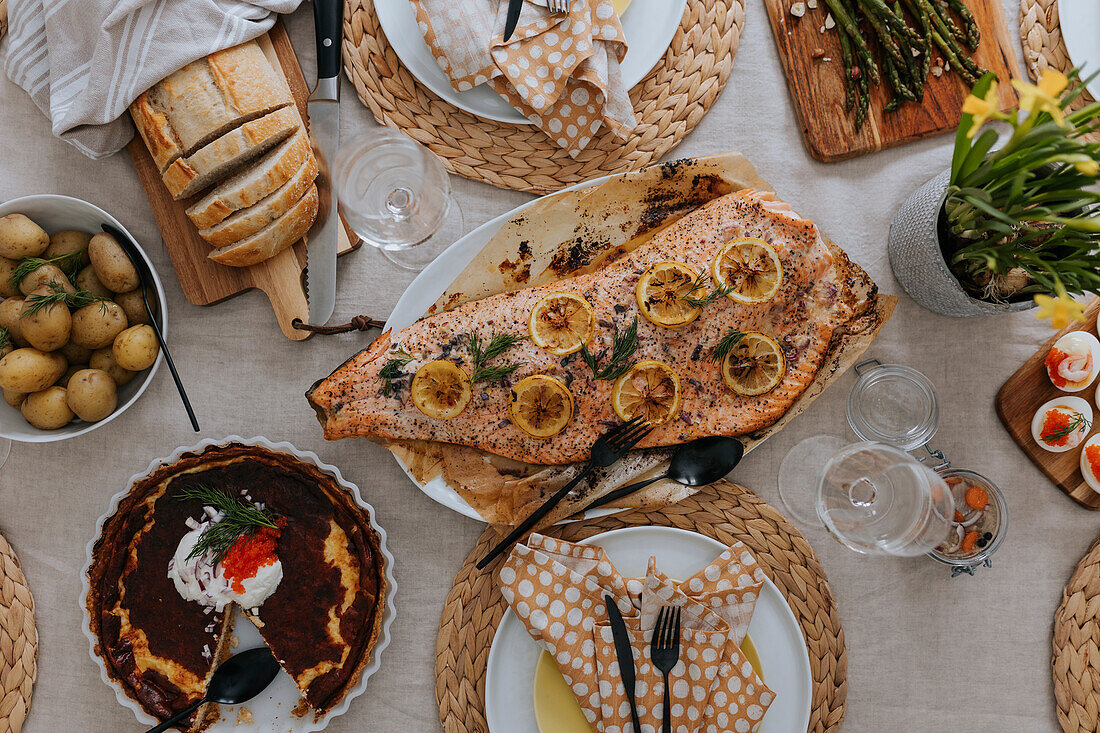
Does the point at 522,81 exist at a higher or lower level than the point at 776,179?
higher

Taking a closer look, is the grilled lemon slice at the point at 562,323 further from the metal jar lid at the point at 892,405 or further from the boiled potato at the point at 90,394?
the boiled potato at the point at 90,394

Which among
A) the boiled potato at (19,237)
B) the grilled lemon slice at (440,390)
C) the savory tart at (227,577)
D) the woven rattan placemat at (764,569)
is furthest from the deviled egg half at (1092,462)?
the boiled potato at (19,237)

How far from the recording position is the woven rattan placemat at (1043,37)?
254 cm

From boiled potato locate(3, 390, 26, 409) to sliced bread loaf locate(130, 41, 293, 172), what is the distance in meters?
0.91

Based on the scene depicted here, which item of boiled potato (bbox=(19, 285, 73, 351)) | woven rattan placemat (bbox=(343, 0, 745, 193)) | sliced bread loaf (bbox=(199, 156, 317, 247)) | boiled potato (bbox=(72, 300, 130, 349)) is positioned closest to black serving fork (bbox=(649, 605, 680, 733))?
woven rattan placemat (bbox=(343, 0, 745, 193))

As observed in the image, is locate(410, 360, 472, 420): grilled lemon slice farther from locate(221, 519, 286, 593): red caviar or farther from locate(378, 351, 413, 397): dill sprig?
locate(221, 519, 286, 593): red caviar

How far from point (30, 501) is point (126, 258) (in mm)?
996

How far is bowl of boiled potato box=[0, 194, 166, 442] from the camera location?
234cm

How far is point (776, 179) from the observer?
8.59 feet

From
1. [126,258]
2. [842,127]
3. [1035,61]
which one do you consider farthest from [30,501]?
[1035,61]

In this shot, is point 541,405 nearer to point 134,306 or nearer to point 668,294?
point 668,294

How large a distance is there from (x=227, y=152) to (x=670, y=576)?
6.61 ft

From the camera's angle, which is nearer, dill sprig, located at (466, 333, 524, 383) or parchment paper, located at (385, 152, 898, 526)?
dill sprig, located at (466, 333, 524, 383)

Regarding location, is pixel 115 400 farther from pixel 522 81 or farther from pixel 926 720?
pixel 926 720
